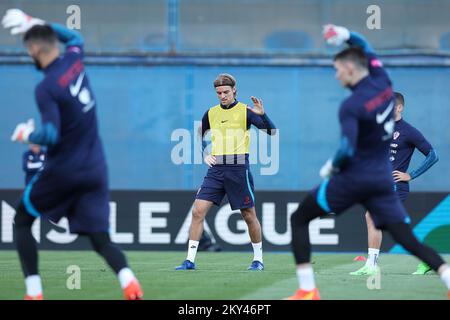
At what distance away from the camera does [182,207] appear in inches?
778

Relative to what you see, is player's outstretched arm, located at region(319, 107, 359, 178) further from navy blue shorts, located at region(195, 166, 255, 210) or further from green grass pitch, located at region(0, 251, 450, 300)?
navy blue shorts, located at region(195, 166, 255, 210)

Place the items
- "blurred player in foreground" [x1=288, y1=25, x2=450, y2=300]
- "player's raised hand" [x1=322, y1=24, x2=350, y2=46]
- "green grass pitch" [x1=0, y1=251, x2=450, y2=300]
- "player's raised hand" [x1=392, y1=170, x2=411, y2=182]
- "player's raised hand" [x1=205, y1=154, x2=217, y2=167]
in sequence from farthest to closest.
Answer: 1. "player's raised hand" [x1=205, y1=154, x2=217, y2=167]
2. "player's raised hand" [x1=392, y1=170, x2=411, y2=182]
3. "green grass pitch" [x1=0, y1=251, x2=450, y2=300]
4. "player's raised hand" [x1=322, y1=24, x2=350, y2=46]
5. "blurred player in foreground" [x1=288, y1=25, x2=450, y2=300]

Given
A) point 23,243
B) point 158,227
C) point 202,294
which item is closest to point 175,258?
point 158,227

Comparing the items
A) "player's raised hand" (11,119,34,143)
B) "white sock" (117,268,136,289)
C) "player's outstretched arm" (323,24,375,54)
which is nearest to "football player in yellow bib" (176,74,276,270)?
"player's outstretched arm" (323,24,375,54)

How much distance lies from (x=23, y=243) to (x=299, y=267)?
7.60 feet

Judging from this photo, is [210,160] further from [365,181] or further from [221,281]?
[365,181]

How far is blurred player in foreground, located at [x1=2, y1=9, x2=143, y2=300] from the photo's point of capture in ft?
26.4

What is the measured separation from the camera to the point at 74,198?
821 centimetres

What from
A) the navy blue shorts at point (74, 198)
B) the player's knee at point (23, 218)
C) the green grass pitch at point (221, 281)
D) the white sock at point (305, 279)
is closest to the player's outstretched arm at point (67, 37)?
the navy blue shorts at point (74, 198)

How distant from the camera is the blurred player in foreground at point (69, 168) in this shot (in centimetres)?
804

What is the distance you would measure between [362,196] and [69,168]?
7.98ft

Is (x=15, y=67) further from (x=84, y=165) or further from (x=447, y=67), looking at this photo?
(x=84, y=165)

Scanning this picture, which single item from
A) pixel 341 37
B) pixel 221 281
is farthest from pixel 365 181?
pixel 221 281

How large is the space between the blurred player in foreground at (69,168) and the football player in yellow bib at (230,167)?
176 inches
